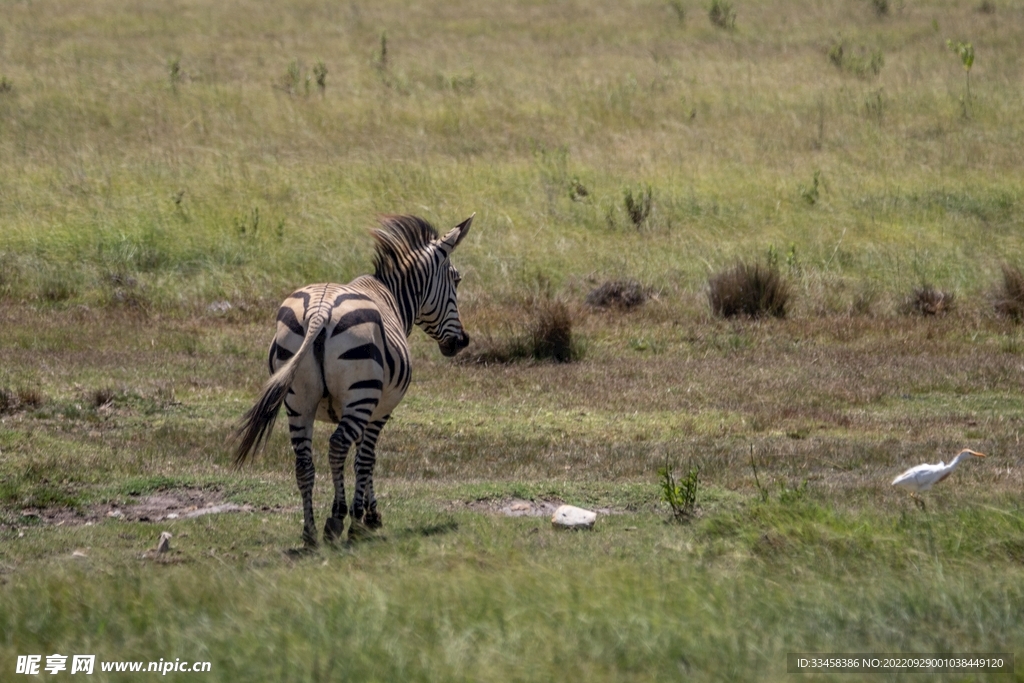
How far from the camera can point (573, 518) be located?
795cm

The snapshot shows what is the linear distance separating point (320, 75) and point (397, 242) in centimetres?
1874

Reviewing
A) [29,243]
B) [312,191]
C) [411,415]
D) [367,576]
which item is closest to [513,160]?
[312,191]

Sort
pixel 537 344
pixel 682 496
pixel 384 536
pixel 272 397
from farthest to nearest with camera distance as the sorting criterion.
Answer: pixel 537 344 → pixel 682 496 → pixel 384 536 → pixel 272 397

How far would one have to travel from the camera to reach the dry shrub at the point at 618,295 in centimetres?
1723

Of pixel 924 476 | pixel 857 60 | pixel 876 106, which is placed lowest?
pixel 924 476

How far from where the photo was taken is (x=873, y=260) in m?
19.3

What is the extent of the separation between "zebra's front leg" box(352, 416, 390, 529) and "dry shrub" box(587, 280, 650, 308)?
9452 millimetres

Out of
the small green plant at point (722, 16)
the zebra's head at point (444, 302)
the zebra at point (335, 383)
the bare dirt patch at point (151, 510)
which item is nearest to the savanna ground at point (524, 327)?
the bare dirt patch at point (151, 510)

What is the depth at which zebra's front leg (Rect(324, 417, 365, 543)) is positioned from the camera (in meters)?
7.39

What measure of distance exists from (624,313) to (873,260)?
17.1 ft

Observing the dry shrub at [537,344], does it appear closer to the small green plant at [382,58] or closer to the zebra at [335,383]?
the zebra at [335,383]

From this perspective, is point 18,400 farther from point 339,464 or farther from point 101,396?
point 339,464

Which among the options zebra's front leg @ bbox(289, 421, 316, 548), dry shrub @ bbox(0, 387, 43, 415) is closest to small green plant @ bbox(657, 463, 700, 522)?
zebra's front leg @ bbox(289, 421, 316, 548)

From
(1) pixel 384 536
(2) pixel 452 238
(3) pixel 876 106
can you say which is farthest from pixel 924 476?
(3) pixel 876 106
